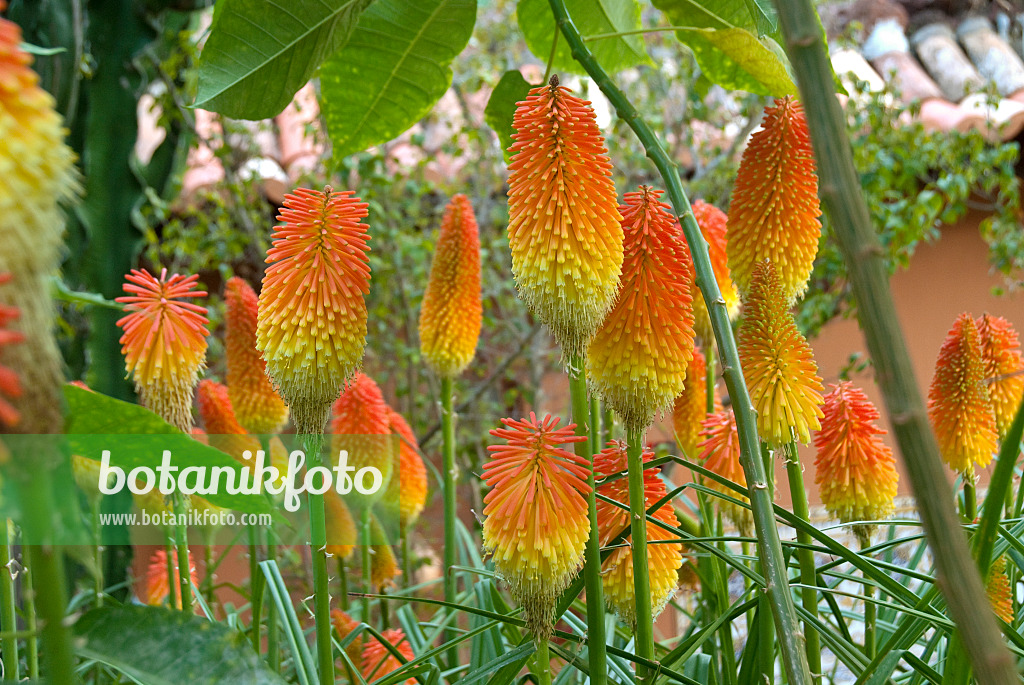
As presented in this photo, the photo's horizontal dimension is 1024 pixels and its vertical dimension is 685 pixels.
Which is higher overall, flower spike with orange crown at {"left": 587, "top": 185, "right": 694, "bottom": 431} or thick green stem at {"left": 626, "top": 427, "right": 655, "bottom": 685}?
flower spike with orange crown at {"left": 587, "top": 185, "right": 694, "bottom": 431}

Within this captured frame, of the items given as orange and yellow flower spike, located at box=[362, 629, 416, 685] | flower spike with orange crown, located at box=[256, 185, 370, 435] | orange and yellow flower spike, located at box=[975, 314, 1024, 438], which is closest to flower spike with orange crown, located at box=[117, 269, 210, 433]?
flower spike with orange crown, located at box=[256, 185, 370, 435]

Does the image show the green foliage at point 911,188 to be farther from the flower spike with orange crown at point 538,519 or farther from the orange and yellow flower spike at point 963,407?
the flower spike with orange crown at point 538,519

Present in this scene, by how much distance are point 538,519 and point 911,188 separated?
3.64 m

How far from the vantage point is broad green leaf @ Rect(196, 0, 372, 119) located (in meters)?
0.93

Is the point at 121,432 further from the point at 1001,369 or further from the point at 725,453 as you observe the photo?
the point at 1001,369

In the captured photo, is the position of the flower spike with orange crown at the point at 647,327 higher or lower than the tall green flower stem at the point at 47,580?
higher

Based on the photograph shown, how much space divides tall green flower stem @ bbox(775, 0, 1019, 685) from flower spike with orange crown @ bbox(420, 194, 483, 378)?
1.01 metres

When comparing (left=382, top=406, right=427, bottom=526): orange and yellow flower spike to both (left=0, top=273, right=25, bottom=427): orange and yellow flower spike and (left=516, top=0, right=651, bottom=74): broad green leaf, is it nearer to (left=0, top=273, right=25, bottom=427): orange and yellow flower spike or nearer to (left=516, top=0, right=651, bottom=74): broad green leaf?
(left=516, top=0, right=651, bottom=74): broad green leaf

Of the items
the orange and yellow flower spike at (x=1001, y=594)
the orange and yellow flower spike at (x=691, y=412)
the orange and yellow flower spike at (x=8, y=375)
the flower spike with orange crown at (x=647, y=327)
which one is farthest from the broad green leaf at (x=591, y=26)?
the orange and yellow flower spike at (x=8, y=375)

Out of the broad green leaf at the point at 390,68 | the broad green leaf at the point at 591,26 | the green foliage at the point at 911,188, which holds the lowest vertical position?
the broad green leaf at the point at 390,68

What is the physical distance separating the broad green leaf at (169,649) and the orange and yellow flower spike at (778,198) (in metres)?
0.81

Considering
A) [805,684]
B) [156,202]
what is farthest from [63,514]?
[156,202]

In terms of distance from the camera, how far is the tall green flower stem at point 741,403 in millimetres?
640

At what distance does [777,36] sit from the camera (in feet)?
3.36
